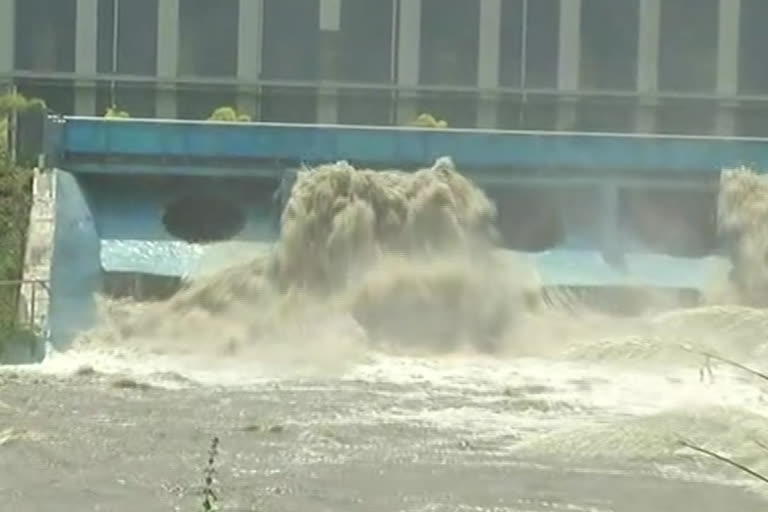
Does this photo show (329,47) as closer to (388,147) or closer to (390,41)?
(390,41)

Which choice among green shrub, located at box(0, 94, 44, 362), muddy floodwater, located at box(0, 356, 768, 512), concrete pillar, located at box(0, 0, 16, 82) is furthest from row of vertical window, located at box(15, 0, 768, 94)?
muddy floodwater, located at box(0, 356, 768, 512)

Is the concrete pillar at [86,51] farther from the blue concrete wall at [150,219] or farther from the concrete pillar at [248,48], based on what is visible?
the blue concrete wall at [150,219]

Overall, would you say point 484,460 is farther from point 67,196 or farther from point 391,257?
point 67,196

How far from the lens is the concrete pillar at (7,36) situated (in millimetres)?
29969

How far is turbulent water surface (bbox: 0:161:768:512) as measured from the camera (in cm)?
1079

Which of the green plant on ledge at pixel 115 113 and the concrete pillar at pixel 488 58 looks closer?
the green plant on ledge at pixel 115 113

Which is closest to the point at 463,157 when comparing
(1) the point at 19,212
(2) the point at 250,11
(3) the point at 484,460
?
(1) the point at 19,212

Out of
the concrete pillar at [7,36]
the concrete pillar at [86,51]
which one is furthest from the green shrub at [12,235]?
the concrete pillar at [7,36]

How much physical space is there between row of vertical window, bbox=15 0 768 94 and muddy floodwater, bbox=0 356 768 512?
13412 millimetres

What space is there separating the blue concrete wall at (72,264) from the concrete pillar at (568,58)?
1146 cm

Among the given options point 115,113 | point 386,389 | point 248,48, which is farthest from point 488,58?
point 386,389

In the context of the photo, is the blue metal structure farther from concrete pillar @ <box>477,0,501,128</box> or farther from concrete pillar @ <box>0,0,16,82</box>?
concrete pillar @ <box>0,0,16,82</box>

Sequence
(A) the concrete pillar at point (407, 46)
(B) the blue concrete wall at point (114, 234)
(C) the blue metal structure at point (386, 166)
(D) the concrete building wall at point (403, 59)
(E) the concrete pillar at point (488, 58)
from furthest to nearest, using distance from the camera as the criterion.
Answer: (E) the concrete pillar at point (488, 58)
(A) the concrete pillar at point (407, 46)
(D) the concrete building wall at point (403, 59)
(C) the blue metal structure at point (386, 166)
(B) the blue concrete wall at point (114, 234)

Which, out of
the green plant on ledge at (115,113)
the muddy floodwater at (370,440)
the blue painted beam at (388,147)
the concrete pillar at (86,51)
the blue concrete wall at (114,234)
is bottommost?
the muddy floodwater at (370,440)
